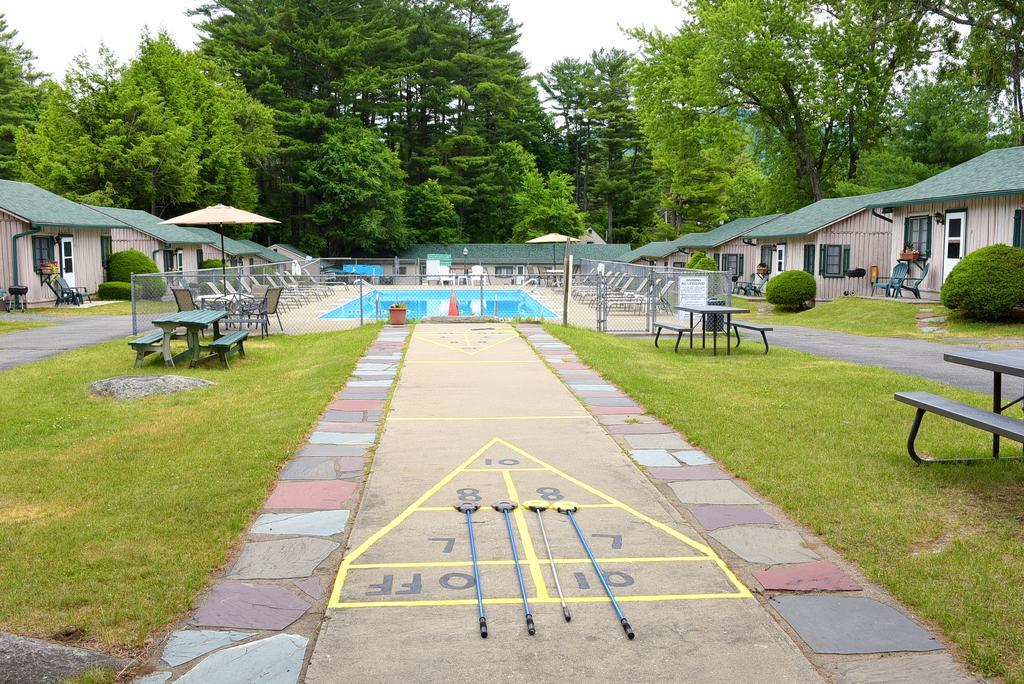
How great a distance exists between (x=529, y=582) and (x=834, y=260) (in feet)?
94.0

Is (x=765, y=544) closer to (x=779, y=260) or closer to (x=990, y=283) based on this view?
(x=990, y=283)

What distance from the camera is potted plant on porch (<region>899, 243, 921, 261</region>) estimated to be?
25.2 m

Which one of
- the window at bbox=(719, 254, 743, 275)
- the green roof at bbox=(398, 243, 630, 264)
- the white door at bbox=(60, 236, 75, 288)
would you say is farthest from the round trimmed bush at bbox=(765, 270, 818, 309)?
the green roof at bbox=(398, 243, 630, 264)

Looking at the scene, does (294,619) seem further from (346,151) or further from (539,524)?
→ (346,151)

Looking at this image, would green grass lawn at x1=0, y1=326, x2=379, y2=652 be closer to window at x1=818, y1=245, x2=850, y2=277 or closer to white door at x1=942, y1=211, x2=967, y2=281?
white door at x1=942, y1=211, x2=967, y2=281

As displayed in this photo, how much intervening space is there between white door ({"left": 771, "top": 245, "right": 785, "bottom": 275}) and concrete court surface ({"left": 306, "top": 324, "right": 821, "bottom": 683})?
28364mm

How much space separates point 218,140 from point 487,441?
42658 millimetres

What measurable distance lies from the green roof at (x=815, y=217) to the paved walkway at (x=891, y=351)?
30.9ft

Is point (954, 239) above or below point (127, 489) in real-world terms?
above

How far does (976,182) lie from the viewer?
22.8 metres

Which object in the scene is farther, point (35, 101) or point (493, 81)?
point (493, 81)

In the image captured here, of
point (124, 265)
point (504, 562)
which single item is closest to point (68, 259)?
point (124, 265)

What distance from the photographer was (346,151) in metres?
52.0

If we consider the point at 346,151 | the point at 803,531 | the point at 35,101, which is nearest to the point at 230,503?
the point at 803,531
